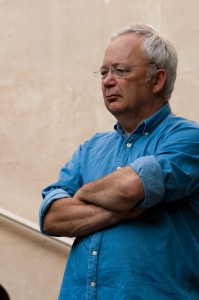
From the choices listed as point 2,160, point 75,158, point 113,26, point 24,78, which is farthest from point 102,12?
point 75,158

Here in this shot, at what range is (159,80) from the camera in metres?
2.35

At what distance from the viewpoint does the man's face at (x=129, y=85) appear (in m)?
2.29

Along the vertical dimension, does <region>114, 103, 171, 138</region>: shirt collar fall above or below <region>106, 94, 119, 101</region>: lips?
below

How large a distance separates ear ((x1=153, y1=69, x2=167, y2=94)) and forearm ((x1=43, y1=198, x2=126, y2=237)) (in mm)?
476

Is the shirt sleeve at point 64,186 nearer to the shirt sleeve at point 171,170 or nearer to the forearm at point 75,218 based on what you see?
the forearm at point 75,218

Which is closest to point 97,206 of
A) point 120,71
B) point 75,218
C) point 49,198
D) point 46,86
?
point 75,218

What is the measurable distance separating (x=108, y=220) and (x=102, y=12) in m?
2.14

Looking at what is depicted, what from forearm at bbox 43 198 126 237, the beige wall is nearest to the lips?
forearm at bbox 43 198 126 237

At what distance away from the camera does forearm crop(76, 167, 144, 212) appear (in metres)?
2.04

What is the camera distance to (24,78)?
13.4 feet

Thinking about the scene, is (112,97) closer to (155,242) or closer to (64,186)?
(64,186)

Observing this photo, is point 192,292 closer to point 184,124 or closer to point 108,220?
point 108,220

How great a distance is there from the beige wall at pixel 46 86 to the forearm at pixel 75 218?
1768mm

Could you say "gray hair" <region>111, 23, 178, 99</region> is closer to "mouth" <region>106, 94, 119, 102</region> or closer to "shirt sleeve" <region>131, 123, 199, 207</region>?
"mouth" <region>106, 94, 119, 102</region>
